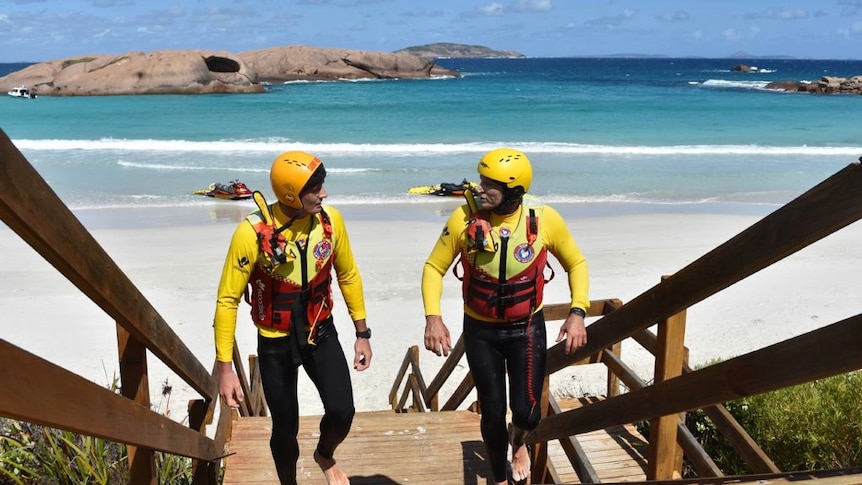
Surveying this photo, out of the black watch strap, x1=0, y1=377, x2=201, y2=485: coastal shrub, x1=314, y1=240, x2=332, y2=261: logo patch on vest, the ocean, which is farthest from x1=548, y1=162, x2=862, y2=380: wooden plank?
the ocean

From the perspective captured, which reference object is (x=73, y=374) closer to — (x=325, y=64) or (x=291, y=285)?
(x=291, y=285)

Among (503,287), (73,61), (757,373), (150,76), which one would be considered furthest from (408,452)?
(73,61)

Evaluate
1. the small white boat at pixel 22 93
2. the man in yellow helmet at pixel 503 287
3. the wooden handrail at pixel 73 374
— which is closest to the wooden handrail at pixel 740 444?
the man in yellow helmet at pixel 503 287

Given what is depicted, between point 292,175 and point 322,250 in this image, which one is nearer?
point 292,175

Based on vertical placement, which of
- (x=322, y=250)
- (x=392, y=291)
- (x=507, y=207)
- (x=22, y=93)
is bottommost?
(x=22, y=93)

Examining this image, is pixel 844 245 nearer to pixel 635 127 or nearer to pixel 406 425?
pixel 406 425

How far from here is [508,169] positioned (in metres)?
3.64

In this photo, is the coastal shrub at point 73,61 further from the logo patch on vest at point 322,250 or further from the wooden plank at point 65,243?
the wooden plank at point 65,243

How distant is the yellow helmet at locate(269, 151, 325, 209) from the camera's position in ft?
11.4

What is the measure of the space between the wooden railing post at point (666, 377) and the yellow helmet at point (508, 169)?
990 millimetres

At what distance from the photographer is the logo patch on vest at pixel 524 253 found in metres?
3.77

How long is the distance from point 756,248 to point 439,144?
34187mm

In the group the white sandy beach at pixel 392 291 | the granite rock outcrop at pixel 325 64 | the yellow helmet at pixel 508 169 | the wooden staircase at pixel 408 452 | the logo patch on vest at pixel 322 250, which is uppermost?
the yellow helmet at pixel 508 169

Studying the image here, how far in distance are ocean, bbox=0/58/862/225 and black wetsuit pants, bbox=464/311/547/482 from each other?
405 inches
